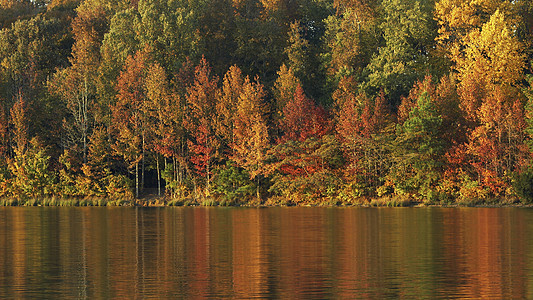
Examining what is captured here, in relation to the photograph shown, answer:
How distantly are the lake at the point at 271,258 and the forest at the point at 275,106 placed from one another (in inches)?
855

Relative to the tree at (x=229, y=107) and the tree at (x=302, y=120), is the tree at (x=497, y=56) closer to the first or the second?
the tree at (x=302, y=120)

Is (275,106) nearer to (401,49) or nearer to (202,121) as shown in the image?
(202,121)

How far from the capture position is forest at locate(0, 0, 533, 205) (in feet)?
268

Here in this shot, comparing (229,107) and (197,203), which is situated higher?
(229,107)

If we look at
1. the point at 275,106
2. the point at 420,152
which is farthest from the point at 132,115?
the point at 420,152

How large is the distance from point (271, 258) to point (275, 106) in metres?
57.5

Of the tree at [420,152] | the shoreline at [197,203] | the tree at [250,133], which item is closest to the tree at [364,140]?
the tree at [420,152]

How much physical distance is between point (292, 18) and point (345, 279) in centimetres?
8353

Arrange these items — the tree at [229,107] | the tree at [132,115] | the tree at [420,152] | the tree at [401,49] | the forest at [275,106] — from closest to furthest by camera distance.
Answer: the tree at [420,152] → the forest at [275,106] → the tree at [229,107] → the tree at [132,115] → the tree at [401,49]

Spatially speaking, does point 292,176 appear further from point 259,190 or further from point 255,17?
point 255,17

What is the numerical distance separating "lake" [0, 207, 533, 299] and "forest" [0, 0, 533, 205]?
71.3 feet

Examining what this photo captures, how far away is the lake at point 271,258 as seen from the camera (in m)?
27.5

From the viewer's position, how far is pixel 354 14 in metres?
102

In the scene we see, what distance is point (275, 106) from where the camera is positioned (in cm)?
9319
